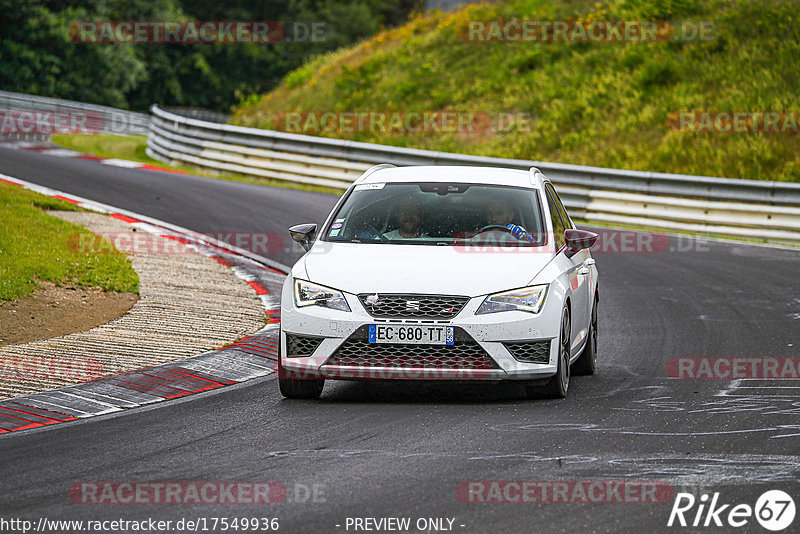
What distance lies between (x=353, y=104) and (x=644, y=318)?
2179cm

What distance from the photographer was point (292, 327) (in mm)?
8594

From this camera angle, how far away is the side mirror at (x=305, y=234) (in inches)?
Answer: 376

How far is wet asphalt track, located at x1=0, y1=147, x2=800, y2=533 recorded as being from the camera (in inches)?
231

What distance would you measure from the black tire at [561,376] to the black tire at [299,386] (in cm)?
156

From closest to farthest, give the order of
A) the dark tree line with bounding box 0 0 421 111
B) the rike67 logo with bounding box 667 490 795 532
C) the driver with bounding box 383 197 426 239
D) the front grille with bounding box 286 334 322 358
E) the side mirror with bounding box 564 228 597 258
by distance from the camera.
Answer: the rike67 logo with bounding box 667 490 795 532
the front grille with bounding box 286 334 322 358
the driver with bounding box 383 197 426 239
the side mirror with bounding box 564 228 597 258
the dark tree line with bounding box 0 0 421 111

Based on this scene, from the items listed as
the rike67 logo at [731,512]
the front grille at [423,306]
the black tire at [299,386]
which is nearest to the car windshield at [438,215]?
the front grille at [423,306]

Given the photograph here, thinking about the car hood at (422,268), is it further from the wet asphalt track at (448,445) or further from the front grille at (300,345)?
the wet asphalt track at (448,445)

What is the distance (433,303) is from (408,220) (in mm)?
1336

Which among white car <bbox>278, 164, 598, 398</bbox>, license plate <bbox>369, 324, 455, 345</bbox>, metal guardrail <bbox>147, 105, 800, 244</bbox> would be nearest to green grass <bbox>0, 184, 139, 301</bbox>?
white car <bbox>278, 164, 598, 398</bbox>

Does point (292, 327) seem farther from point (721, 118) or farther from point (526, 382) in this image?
point (721, 118)

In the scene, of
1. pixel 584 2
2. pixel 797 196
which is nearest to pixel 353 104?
pixel 584 2

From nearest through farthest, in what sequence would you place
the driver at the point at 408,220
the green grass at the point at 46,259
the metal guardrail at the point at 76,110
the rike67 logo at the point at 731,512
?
the rike67 logo at the point at 731,512, the driver at the point at 408,220, the green grass at the point at 46,259, the metal guardrail at the point at 76,110

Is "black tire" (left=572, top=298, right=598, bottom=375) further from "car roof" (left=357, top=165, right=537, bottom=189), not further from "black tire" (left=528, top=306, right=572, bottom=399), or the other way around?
"car roof" (left=357, top=165, right=537, bottom=189)

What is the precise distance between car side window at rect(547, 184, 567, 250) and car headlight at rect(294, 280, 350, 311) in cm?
192
